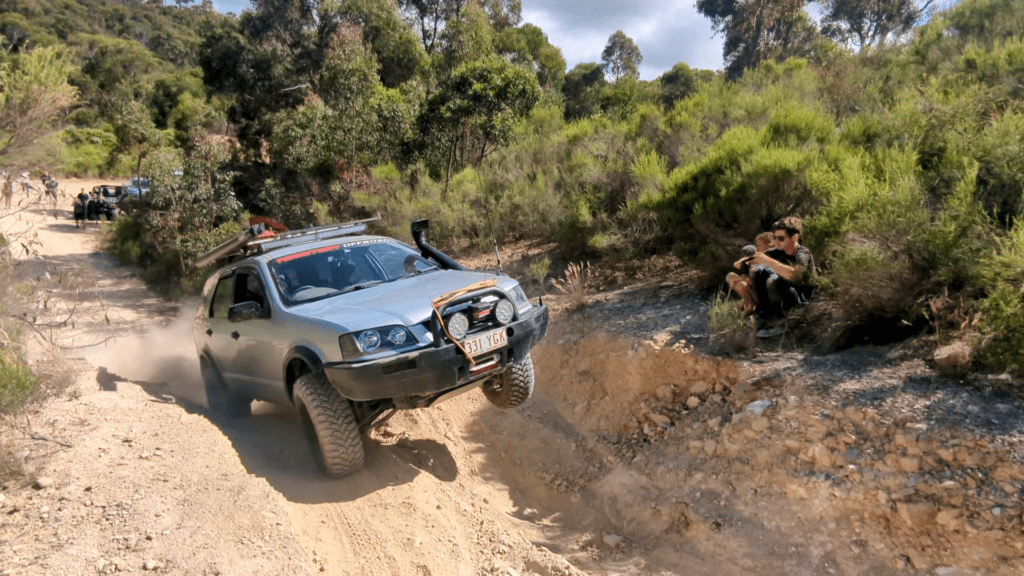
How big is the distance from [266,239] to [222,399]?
1.64 metres

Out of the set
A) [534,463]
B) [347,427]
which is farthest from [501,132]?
[347,427]

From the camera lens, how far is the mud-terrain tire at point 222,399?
6423mm

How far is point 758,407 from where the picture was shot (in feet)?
17.2

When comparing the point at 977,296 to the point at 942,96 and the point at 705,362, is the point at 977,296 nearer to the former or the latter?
the point at 705,362

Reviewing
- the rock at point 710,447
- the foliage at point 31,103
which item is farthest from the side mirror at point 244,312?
the rock at point 710,447

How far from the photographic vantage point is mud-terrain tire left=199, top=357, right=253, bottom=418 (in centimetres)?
642

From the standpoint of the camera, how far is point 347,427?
16.2 ft

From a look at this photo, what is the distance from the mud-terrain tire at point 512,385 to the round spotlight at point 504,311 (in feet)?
2.33

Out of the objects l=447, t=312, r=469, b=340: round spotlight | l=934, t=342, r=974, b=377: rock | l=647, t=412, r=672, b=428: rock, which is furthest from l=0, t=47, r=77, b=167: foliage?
l=934, t=342, r=974, b=377: rock

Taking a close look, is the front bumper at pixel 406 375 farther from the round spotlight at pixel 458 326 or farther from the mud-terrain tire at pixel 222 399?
the mud-terrain tire at pixel 222 399

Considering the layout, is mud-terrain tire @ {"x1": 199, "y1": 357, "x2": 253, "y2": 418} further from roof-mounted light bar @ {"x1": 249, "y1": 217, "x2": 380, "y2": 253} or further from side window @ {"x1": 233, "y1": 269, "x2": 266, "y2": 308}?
roof-mounted light bar @ {"x1": 249, "y1": 217, "x2": 380, "y2": 253}

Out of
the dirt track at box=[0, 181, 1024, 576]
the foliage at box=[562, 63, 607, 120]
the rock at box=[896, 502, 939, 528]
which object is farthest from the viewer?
the foliage at box=[562, 63, 607, 120]

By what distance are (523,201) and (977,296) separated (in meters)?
7.57

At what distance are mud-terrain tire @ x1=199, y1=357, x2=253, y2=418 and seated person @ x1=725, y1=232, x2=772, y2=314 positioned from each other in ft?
15.6
